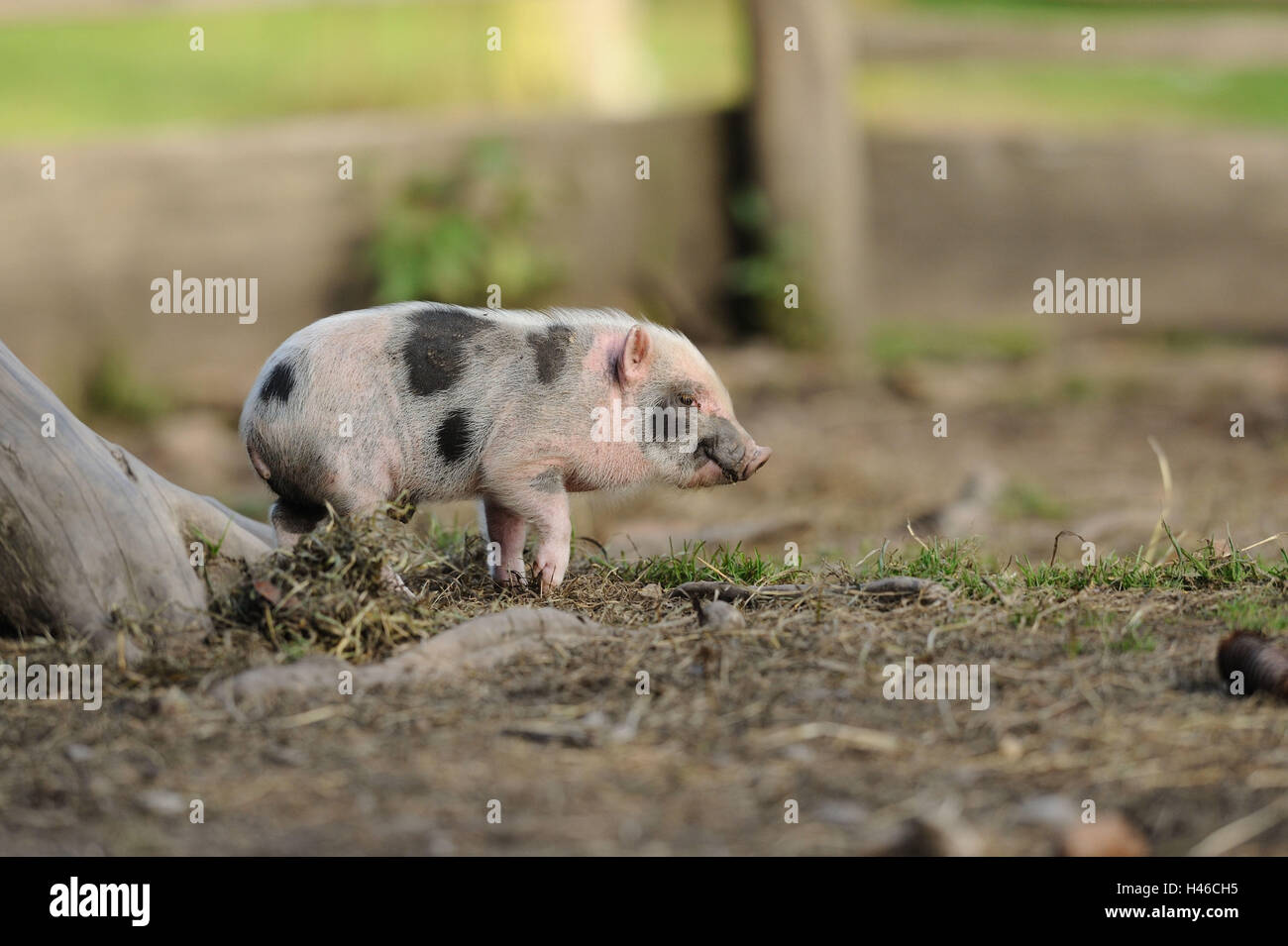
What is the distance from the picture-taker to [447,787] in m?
3.49

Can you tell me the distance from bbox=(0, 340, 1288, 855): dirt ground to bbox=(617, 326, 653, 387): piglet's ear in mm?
687

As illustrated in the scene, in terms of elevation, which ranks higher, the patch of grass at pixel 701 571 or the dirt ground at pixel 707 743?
the patch of grass at pixel 701 571

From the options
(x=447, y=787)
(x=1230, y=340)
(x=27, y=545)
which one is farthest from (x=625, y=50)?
(x=447, y=787)

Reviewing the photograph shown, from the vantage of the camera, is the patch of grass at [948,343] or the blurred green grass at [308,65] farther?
the blurred green grass at [308,65]

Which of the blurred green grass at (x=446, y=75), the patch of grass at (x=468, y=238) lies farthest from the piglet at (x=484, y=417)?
the blurred green grass at (x=446, y=75)

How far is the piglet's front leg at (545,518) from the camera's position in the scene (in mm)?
4938

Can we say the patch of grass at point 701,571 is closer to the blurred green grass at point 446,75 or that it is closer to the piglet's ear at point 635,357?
the piglet's ear at point 635,357

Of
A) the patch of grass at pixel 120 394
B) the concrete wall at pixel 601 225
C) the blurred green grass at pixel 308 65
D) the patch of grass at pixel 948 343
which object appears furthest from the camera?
the blurred green grass at pixel 308 65

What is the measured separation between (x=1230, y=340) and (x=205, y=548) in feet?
29.8

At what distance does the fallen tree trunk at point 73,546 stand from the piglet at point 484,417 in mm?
547

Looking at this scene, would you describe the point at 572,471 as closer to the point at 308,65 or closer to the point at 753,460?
the point at 753,460

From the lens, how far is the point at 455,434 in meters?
4.93

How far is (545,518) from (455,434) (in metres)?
0.40

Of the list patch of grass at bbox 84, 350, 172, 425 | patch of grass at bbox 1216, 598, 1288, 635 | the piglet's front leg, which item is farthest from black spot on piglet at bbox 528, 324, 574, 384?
patch of grass at bbox 84, 350, 172, 425
